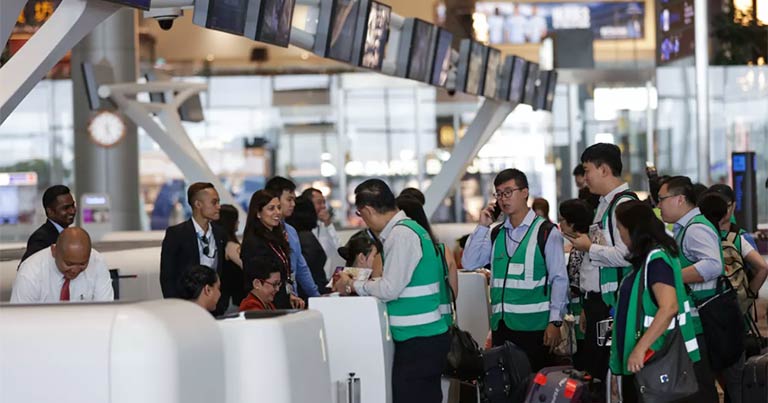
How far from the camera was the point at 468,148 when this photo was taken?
17.9 meters

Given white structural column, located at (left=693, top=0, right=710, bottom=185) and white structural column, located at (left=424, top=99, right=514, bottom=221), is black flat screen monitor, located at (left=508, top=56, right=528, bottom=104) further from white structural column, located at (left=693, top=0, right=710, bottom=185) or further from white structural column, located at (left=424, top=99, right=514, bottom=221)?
white structural column, located at (left=693, top=0, right=710, bottom=185)

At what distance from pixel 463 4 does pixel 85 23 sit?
32869 mm

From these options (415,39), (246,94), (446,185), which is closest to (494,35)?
(246,94)

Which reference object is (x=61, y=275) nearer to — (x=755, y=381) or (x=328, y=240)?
(x=755, y=381)

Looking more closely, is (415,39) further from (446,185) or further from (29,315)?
(29,315)

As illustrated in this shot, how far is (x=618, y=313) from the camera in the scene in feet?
18.8

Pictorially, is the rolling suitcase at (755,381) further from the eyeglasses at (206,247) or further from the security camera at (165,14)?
the security camera at (165,14)

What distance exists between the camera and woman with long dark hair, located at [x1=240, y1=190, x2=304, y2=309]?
7.33 meters

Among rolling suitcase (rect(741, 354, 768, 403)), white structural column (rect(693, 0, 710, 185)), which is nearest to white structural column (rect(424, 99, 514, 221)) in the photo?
white structural column (rect(693, 0, 710, 185))

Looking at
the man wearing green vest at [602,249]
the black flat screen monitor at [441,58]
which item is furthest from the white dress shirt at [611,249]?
the black flat screen monitor at [441,58]

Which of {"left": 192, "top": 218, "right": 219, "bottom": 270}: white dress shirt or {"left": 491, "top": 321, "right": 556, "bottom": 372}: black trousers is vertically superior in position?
{"left": 192, "top": 218, "right": 219, "bottom": 270}: white dress shirt

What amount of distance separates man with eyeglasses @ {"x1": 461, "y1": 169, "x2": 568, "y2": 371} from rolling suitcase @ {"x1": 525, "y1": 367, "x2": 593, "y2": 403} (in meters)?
0.66

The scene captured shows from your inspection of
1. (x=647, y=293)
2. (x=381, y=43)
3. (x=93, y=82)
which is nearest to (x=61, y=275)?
(x=647, y=293)

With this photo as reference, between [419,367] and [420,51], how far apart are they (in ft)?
25.2
